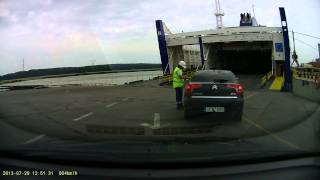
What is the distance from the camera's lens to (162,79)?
87.0 feet

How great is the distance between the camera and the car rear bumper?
10445mm

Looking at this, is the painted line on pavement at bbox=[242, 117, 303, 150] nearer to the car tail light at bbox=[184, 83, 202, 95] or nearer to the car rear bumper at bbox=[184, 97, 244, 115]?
the car rear bumper at bbox=[184, 97, 244, 115]

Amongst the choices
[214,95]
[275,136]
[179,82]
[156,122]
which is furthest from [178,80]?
[275,136]

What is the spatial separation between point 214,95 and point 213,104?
442 mm

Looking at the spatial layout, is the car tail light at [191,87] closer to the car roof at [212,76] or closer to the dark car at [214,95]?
the dark car at [214,95]

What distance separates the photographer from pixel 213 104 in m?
10.4

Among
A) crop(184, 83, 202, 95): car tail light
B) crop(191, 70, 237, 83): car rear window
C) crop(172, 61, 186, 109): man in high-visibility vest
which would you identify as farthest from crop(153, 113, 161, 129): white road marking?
crop(172, 61, 186, 109): man in high-visibility vest

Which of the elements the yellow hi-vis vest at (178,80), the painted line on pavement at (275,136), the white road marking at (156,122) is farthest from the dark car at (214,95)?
the yellow hi-vis vest at (178,80)

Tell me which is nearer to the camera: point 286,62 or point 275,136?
point 275,136

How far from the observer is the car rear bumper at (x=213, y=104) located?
10445mm

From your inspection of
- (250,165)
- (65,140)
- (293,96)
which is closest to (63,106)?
(65,140)

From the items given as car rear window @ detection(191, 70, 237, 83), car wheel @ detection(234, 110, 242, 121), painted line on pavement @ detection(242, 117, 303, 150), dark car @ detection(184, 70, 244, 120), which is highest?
car rear window @ detection(191, 70, 237, 83)

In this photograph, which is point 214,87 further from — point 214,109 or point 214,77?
point 214,109

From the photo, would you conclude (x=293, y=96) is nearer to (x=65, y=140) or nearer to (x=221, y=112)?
(x=221, y=112)
